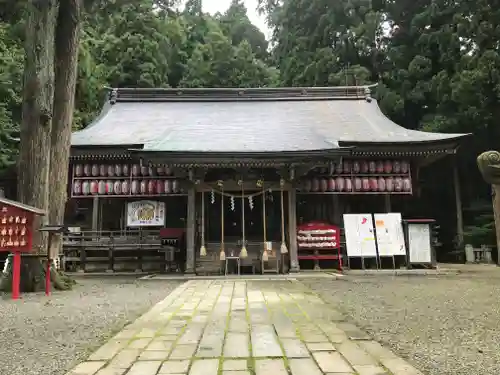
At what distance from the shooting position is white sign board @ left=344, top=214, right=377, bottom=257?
11219mm

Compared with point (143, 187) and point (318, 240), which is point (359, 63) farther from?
point (143, 187)

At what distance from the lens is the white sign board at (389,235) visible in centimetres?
1118

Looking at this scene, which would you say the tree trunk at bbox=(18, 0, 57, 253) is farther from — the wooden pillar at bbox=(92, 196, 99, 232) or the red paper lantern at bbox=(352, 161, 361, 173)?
the red paper lantern at bbox=(352, 161, 361, 173)

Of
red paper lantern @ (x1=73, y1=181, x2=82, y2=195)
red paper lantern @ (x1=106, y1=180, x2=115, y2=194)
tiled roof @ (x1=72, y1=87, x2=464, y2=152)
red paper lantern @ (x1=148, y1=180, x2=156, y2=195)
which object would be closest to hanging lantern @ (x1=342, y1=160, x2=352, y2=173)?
tiled roof @ (x1=72, y1=87, x2=464, y2=152)

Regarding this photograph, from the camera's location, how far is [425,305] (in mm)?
5555

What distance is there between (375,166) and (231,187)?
449cm

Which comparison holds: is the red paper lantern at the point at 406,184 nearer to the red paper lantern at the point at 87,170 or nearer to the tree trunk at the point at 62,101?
the tree trunk at the point at 62,101

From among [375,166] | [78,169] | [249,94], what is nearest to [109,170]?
[78,169]

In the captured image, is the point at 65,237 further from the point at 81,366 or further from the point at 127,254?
the point at 81,366

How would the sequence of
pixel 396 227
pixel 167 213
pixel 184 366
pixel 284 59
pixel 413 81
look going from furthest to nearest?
pixel 284 59
pixel 413 81
pixel 167 213
pixel 396 227
pixel 184 366

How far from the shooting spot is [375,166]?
40.4 feet

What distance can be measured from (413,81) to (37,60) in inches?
673

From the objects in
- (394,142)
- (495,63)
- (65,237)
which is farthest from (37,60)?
(495,63)

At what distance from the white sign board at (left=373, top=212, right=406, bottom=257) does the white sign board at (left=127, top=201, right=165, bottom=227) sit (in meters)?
6.25
